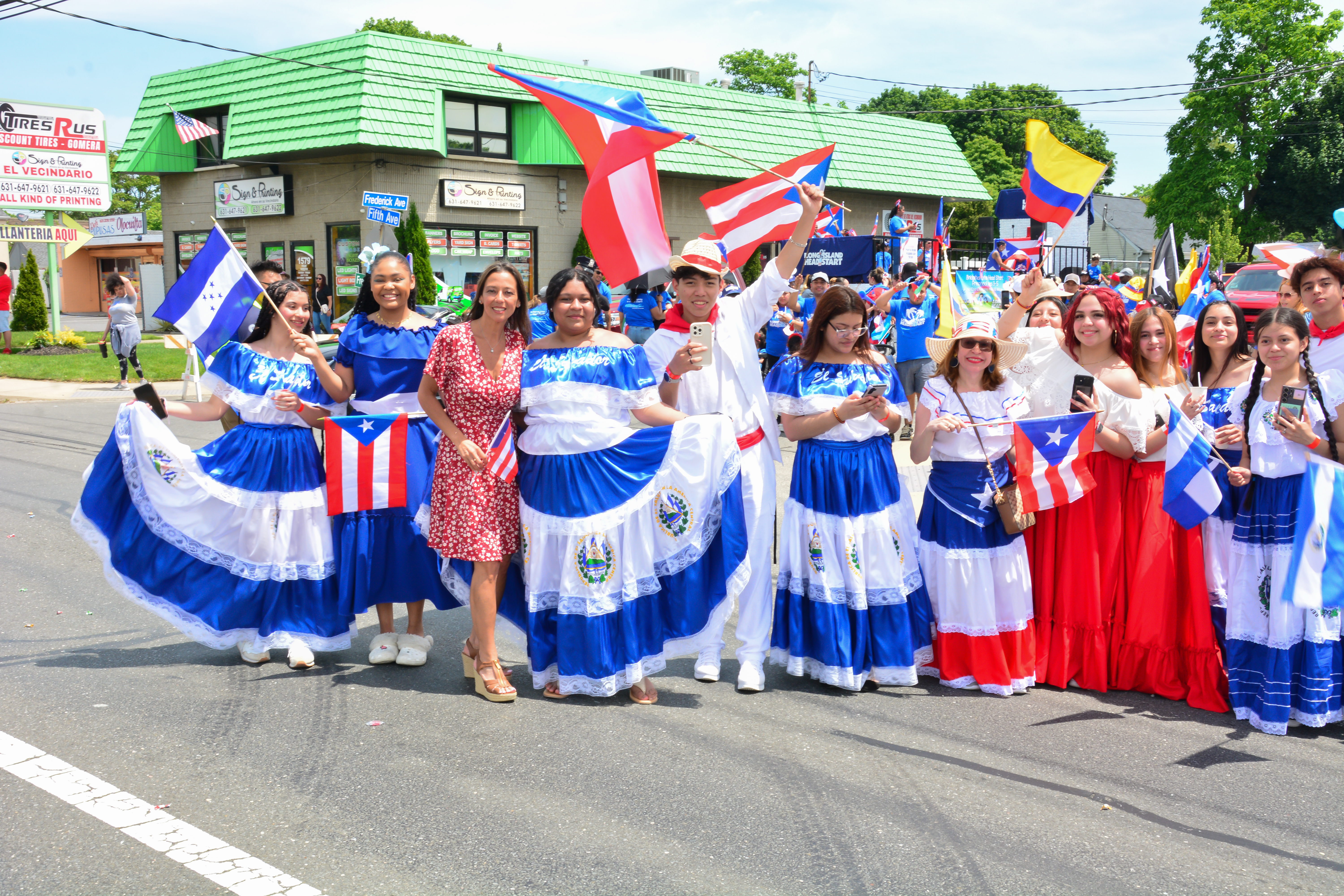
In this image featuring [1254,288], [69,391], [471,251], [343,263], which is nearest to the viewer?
[69,391]

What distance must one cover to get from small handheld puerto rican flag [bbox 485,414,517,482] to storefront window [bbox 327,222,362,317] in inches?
889

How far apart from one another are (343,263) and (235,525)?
22.7 metres

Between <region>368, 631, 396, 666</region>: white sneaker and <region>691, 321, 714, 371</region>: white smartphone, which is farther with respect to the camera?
<region>368, 631, 396, 666</region>: white sneaker

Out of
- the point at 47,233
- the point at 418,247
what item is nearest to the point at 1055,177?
the point at 418,247

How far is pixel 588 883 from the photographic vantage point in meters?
3.23

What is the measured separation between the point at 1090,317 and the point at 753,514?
1908mm

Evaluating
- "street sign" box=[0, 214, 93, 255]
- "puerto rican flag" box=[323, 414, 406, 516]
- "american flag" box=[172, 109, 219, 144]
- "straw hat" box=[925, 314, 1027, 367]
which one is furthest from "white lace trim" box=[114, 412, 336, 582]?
"street sign" box=[0, 214, 93, 255]

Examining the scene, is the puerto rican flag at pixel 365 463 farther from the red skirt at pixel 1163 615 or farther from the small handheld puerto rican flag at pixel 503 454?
the red skirt at pixel 1163 615

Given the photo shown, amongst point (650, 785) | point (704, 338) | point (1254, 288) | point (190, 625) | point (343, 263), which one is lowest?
point (650, 785)

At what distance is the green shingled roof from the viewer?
80.8 feet

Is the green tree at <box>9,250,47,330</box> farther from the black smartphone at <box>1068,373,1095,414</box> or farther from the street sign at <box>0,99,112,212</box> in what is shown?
the black smartphone at <box>1068,373,1095,414</box>

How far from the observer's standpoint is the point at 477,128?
1055 inches

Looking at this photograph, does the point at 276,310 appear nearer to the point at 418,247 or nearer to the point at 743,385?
the point at 743,385

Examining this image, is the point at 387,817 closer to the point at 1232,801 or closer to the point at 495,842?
the point at 495,842
